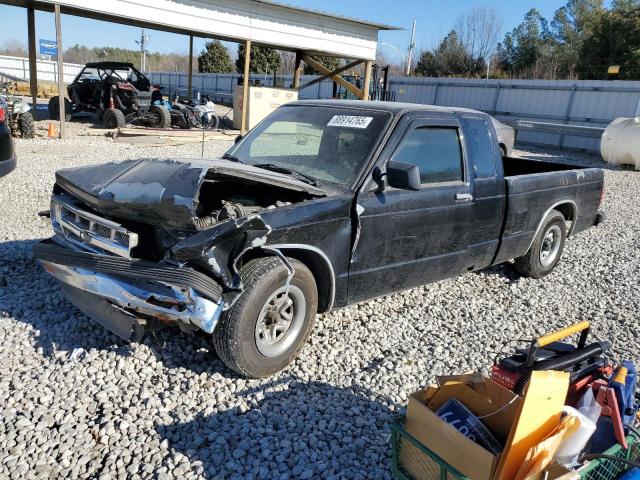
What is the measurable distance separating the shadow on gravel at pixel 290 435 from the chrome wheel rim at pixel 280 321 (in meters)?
0.26

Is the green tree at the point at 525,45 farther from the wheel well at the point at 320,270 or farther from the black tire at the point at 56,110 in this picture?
the wheel well at the point at 320,270

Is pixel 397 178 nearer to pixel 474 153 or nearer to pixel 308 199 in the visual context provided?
pixel 308 199

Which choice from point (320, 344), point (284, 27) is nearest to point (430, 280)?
point (320, 344)

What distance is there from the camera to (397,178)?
11.8 feet

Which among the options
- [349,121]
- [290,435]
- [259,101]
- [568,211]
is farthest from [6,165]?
[259,101]

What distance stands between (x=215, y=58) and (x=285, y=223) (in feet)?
153

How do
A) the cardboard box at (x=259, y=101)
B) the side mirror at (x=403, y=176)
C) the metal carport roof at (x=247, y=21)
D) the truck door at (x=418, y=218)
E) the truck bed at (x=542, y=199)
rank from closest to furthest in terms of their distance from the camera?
the side mirror at (x=403, y=176)
the truck door at (x=418, y=218)
the truck bed at (x=542, y=199)
the metal carport roof at (x=247, y=21)
the cardboard box at (x=259, y=101)

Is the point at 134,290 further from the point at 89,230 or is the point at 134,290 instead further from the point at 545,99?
the point at 545,99

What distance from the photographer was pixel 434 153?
169 inches

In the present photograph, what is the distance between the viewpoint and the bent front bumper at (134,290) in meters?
2.88

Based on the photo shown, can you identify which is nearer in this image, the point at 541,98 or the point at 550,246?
the point at 550,246

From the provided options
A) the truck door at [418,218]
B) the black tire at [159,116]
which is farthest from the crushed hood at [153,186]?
the black tire at [159,116]

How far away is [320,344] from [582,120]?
20128 mm

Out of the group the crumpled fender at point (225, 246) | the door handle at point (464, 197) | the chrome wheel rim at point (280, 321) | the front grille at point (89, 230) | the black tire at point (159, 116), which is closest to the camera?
the crumpled fender at point (225, 246)
